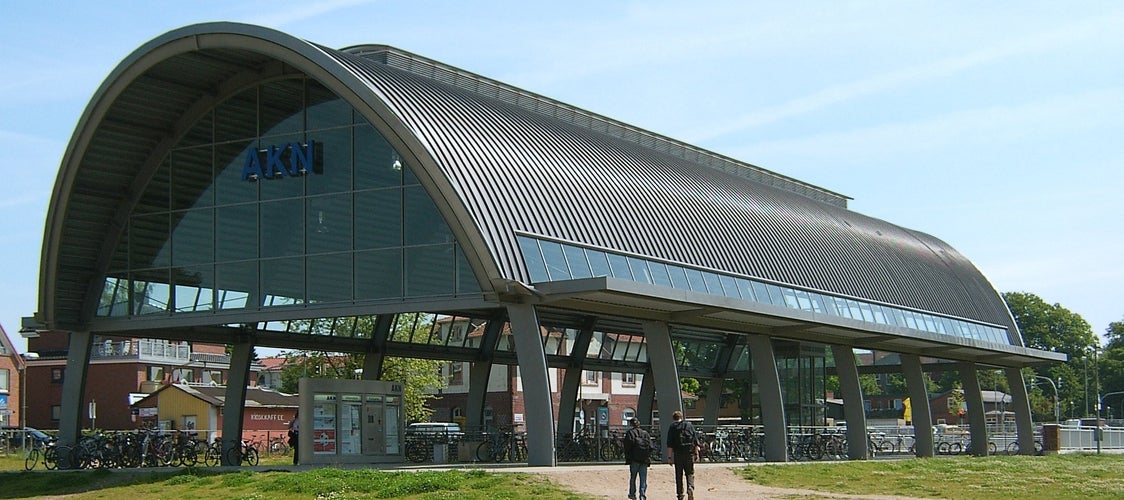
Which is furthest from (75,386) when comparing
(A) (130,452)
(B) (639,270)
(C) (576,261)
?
(B) (639,270)

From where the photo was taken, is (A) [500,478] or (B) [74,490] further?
(B) [74,490]

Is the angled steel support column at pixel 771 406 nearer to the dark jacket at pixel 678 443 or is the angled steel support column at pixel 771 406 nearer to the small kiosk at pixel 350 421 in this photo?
the small kiosk at pixel 350 421

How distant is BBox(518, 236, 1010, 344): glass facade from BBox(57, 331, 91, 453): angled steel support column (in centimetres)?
1513

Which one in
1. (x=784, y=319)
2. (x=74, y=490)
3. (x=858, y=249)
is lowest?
(x=74, y=490)

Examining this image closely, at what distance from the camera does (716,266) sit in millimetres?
39281

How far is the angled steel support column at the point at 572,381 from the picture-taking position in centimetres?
4928

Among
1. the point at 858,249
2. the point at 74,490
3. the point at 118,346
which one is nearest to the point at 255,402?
the point at 118,346

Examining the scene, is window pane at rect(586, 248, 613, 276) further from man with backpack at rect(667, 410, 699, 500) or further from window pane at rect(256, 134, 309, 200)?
man with backpack at rect(667, 410, 699, 500)

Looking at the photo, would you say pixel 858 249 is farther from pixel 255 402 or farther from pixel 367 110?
pixel 255 402

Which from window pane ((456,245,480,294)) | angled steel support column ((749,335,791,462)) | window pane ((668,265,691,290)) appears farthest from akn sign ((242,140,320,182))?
angled steel support column ((749,335,791,462))

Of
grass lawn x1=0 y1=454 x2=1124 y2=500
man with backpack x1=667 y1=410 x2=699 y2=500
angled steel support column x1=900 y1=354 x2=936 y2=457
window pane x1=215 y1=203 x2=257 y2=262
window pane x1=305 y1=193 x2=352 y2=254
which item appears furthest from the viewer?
angled steel support column x1=900 y1=354 x2=936 y2=457

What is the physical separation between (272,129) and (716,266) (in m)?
13.6

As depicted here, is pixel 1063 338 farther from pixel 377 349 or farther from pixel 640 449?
pixel 640 449

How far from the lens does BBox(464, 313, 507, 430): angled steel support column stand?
46219mm
